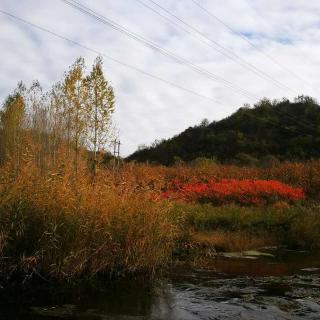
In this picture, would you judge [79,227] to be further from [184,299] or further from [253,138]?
[253,138]

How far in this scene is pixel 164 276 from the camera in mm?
9445

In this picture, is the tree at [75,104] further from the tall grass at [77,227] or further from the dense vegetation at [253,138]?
the dense vegetation at [253,138]

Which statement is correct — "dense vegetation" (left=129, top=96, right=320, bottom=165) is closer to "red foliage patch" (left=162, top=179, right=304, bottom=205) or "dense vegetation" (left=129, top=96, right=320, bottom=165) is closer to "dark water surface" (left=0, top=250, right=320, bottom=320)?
"red foliage patch" (left=162, top=179, right=304, bottom=205)

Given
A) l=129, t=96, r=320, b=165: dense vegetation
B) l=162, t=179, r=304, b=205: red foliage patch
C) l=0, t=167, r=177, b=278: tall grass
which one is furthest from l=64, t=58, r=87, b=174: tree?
l=129, t=96, r=320, b=165: dense vegetation

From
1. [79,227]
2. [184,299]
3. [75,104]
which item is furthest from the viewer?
[75,104]

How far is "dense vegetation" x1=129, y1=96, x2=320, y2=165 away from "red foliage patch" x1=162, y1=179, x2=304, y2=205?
1839 cm

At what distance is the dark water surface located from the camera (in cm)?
692

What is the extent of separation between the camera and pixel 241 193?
72.7 ft

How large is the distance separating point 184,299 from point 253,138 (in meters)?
44.6

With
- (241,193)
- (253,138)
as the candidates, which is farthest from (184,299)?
(253,138)

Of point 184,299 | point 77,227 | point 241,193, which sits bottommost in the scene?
point 184,299

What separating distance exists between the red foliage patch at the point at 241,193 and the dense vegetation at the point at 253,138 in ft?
60.4

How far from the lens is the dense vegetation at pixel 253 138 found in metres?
46.1

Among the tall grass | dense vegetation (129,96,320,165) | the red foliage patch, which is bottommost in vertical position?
the tall grass
